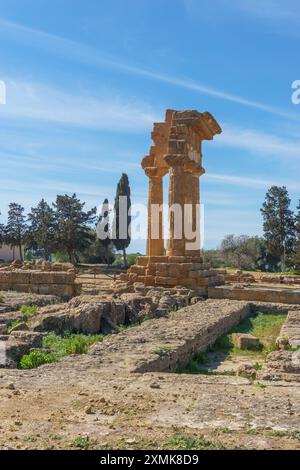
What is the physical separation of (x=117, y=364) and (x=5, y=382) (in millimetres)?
1784

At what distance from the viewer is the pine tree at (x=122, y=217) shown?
159 feet

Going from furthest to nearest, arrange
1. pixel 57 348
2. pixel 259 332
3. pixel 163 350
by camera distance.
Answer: pixel 259 332 → pixel 57 348 → pixel 163 350

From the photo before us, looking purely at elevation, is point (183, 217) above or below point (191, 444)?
above

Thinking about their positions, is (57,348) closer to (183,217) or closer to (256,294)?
(256,294)

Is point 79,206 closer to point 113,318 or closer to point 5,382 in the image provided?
point 113,318

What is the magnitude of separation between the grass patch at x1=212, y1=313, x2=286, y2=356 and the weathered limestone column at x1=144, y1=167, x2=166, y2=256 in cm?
680

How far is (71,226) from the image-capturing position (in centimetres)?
4800

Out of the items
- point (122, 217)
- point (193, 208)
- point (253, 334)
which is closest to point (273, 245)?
point (122, 217)

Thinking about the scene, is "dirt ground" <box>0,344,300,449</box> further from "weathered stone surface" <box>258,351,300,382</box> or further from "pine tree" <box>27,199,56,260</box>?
"pine tree" <box>27,199,56,260</box>

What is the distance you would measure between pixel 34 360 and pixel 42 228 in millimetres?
42210

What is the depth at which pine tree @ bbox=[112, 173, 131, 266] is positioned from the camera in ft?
159

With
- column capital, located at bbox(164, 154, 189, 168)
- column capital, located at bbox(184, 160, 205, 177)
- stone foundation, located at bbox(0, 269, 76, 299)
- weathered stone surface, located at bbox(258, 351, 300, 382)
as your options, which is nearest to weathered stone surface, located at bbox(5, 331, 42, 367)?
weathered stone surface, located at bbox(258, 351, 300, 382)

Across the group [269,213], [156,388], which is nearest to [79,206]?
[269,213]
